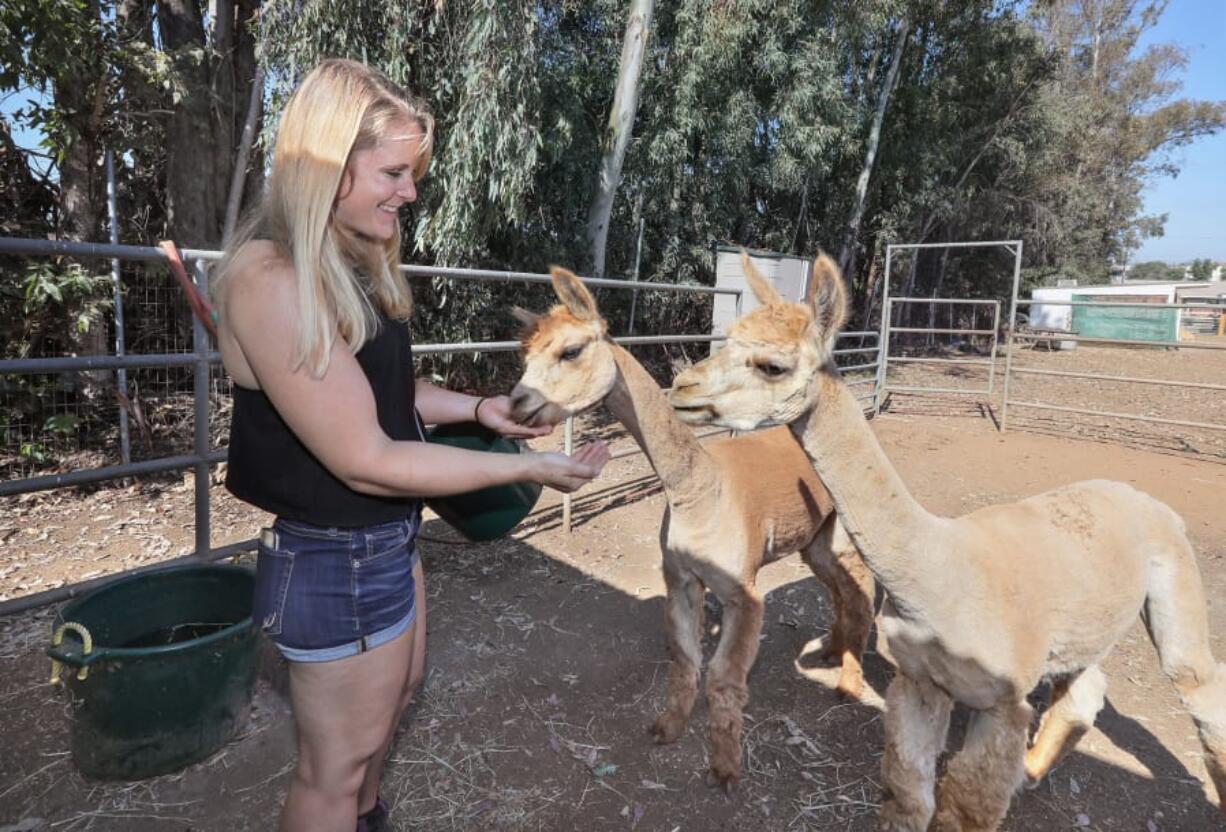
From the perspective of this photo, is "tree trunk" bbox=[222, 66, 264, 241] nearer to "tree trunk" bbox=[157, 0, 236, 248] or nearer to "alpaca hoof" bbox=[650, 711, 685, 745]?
"tree trunk" bbox=[157, 0, 236, 248]

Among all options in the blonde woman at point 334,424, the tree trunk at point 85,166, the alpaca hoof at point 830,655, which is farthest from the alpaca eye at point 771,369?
the tree trunk at point 85,166

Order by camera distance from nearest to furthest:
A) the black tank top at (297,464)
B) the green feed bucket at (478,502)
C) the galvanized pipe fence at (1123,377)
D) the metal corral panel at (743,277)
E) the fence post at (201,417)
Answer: the black tank top at (297,464) < the green feed bucket at (478,502) < the fence post at (201,417) < the metal corral panel at (743,277) < the galvanized pipe fence at (1123,377)

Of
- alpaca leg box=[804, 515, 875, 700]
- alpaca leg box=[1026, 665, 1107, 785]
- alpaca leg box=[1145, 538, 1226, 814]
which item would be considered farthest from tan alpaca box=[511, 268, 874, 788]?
alpaca leg box=[1145, 538, 1226, 814]

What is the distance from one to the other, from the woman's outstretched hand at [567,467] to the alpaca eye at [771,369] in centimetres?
48

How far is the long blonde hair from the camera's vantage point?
117cm

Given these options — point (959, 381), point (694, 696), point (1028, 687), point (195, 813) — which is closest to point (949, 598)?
point (1028, 687)

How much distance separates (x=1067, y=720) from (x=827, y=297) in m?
1.80

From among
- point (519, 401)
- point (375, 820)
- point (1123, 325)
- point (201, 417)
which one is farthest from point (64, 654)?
point (1123, 325)

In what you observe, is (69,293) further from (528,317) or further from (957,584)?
(957,584)

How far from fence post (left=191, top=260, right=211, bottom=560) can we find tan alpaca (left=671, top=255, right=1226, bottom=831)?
2.20 metres

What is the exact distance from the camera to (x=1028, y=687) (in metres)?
1.92

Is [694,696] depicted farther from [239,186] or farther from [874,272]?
[874,272]

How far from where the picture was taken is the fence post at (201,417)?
9.71 ft

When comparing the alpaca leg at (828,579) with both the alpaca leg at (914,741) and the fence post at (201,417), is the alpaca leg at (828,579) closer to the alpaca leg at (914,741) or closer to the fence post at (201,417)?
the alpaca leg at (914,741)
